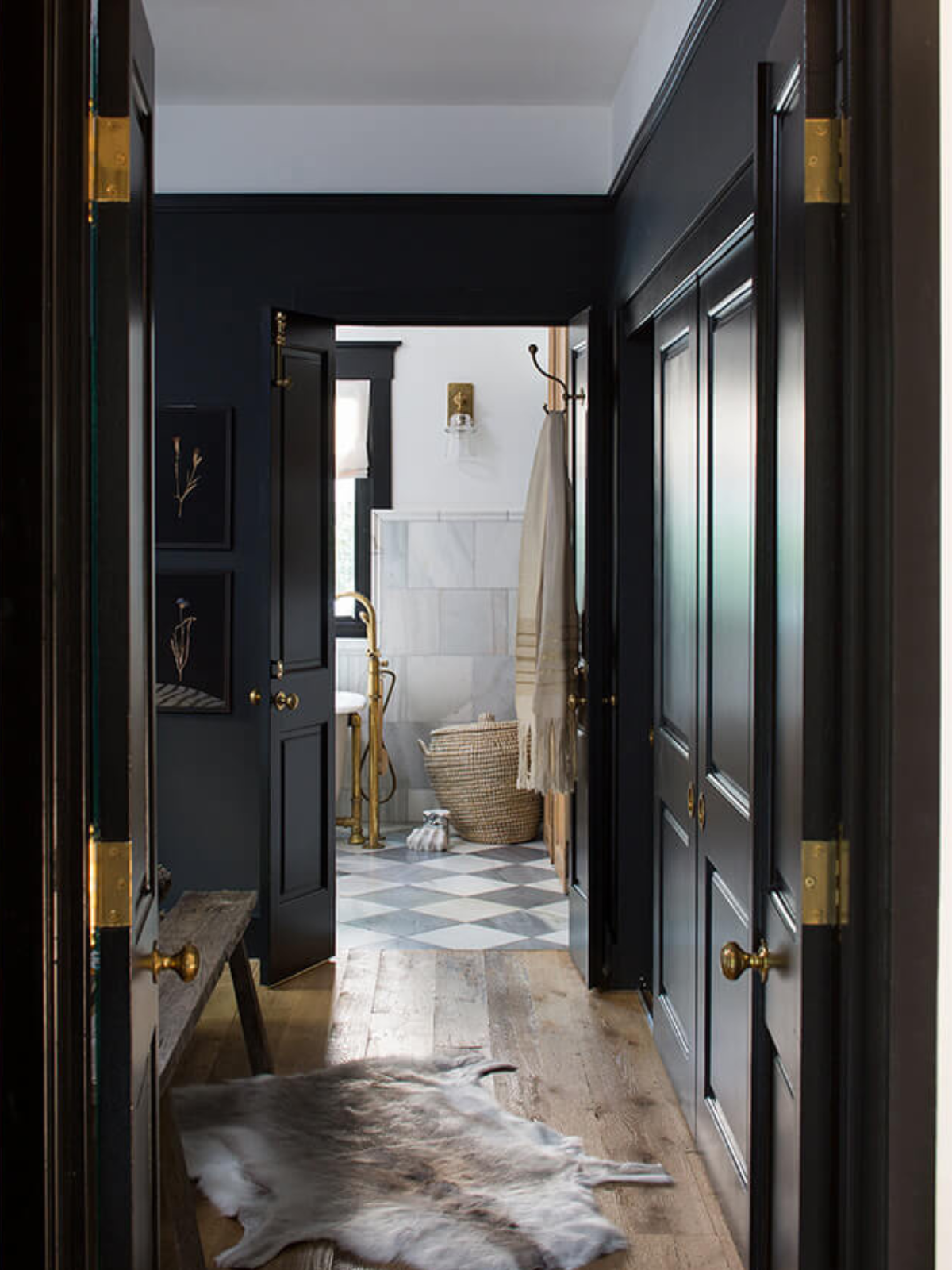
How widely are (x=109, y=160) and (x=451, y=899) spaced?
14.9 feet

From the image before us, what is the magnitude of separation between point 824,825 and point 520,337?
616 cm

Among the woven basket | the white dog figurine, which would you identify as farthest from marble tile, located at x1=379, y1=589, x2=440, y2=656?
the white dog figurine

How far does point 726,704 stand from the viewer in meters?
2.79

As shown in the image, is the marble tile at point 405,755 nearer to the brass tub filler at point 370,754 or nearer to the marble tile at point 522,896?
the brass tub filler at point 370,754

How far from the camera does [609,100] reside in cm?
449

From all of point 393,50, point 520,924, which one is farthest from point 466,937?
point 393,50

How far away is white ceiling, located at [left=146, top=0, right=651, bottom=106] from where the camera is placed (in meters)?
3.71

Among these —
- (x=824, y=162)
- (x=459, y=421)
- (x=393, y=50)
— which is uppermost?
(x=393, y=50)

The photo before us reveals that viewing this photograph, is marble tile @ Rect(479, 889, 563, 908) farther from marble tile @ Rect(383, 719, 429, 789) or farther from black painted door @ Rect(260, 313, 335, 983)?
marble tile @ Rect(383, 719, 429, 789)

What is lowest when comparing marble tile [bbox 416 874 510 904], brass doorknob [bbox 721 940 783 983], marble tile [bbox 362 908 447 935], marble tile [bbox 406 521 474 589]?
marble tile [bbox 362 908 447 935]

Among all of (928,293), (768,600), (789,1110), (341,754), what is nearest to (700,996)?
(789,1110)

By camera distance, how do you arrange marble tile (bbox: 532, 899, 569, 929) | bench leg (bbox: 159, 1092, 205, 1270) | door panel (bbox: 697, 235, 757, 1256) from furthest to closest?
marble tile (bbox: 532, 899, 569, 929) → door panel (bbox: 697, 235, 757, 1256) → bench leg (bbox: 159, 1092, 205, 1270)

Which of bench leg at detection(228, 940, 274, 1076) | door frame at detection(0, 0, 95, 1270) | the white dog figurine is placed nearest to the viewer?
door frame at detection(0, 0, 95, 1270)

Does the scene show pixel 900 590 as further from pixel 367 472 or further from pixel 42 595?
pixel 367 472
